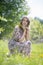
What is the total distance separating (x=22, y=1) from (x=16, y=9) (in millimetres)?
706

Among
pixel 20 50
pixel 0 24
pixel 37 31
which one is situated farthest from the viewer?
pixel 37 31

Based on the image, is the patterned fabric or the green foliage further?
the green foliage

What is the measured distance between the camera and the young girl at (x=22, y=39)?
27.8ft

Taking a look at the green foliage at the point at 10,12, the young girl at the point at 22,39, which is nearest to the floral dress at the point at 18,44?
the young girl at the point at 22,39

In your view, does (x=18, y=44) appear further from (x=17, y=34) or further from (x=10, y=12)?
(x=10, y=12)

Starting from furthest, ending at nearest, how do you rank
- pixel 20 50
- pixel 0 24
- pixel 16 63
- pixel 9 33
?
pixel 9 33, pixel 0 24, pixel 20 50, pixel 16 63

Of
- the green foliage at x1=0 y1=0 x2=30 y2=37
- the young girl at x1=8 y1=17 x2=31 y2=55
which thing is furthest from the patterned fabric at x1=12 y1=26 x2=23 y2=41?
the green foliage at x1=0 y1=0 x2=30 y2=37

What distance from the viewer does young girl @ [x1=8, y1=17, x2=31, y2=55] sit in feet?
27.8

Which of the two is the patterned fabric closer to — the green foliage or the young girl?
the young girl

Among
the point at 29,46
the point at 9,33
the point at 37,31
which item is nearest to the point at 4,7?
the point at 9,33

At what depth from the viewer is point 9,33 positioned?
20078mm

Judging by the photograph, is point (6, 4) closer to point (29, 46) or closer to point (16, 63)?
point (29, 46)

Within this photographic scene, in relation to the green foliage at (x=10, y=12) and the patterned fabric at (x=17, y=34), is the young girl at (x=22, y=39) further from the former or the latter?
the green foliage at (x=10, y=12)

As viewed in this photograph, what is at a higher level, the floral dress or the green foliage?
the green foliage
